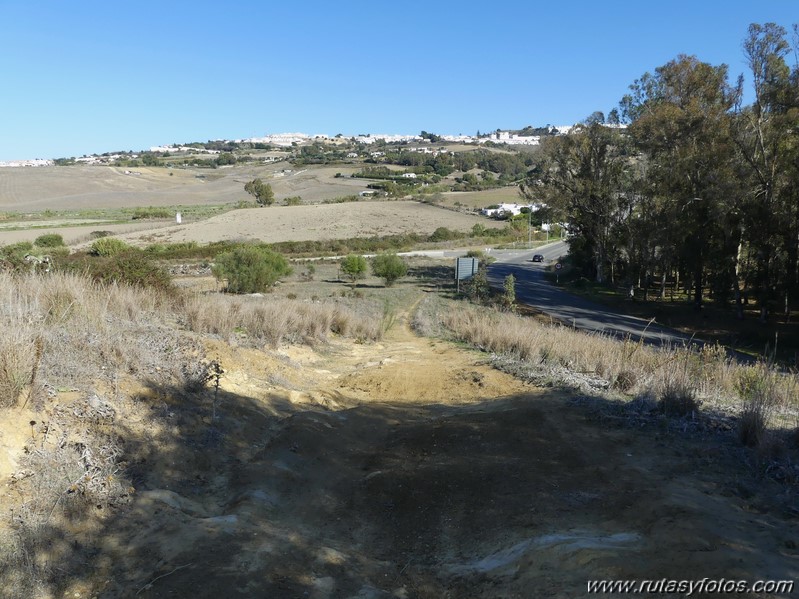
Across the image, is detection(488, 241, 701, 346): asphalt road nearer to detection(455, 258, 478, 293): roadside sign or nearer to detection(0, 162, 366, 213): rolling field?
detection(455, 258, 478, 293): roadside sign

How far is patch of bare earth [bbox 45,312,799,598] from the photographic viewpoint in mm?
4180

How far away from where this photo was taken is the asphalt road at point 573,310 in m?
24.9

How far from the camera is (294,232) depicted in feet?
257

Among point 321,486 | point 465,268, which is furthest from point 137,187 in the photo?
point 321,486

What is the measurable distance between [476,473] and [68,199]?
5282 inches

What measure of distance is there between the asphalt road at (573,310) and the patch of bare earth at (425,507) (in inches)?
271

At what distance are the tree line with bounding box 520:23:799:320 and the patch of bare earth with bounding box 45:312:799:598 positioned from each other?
75.4ft

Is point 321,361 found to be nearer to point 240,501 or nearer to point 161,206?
point 240,501

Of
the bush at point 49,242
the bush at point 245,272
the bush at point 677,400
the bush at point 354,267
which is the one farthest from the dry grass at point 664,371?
the bush at point 49,242

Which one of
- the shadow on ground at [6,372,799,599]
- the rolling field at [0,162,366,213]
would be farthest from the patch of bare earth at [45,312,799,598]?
the rolling field at [0,162,366,213]

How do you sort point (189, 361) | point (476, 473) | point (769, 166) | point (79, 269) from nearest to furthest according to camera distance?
point (476, 473) → point (189, 361) → point (79, 269) → point (769, 166)

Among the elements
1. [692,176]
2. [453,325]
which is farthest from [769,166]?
[453,325]

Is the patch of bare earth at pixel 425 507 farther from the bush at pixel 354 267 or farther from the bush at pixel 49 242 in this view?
the bush at pixel 49 242

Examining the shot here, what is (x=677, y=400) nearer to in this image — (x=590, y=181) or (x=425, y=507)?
(x=425, y=507)
